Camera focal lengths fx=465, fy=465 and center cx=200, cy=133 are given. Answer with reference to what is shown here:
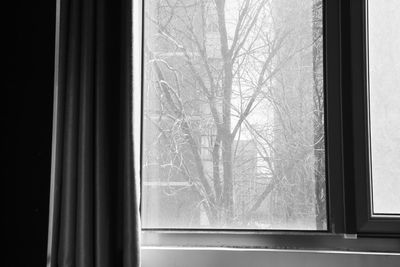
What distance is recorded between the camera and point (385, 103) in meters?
1.54

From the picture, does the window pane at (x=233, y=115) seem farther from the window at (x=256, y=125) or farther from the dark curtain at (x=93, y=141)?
the dark curtain at (x=93, y=141)

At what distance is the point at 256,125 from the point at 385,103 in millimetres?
431

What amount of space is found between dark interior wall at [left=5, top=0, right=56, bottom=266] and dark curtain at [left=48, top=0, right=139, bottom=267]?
118 mm

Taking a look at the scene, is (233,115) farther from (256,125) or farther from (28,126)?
(28,126)

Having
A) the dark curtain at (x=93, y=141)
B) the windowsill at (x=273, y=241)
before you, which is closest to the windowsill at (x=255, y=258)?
the windowsill at (x=273, y=241)

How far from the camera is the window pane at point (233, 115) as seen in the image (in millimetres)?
1572

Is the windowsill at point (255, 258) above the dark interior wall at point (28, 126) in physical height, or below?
below

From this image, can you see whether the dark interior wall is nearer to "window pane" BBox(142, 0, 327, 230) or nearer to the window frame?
"window pane" BBox(142, 0, 327, 230)

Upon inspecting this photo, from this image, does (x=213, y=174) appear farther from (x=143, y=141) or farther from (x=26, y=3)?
(x=26, y=3)

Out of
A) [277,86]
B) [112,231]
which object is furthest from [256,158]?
[112,231]

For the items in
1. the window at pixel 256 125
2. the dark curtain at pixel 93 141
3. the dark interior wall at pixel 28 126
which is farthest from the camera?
the window at pixel 256 125

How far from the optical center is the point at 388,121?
1.54 metres

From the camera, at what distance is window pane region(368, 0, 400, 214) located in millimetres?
1524

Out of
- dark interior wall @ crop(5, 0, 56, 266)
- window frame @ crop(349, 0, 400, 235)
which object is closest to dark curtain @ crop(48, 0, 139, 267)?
dark interior wall @ crop(5, 0, 56, 266)
